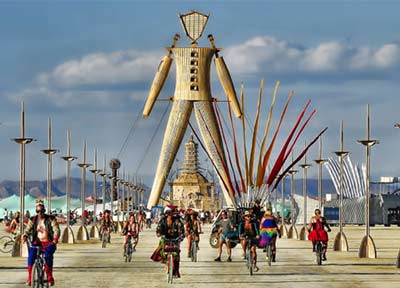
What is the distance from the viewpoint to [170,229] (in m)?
34.9

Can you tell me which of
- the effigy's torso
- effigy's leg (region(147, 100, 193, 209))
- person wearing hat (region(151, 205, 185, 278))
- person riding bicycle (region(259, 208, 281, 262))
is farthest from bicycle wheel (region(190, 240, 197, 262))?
effigy's leg (region(147, 100, 193, 209))

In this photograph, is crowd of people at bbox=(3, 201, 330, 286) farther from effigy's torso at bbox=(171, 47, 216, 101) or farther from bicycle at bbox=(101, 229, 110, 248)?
effigy's torso at bbox=(171, 47, 216, 101)

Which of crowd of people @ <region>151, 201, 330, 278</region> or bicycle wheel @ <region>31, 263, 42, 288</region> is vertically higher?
A: crowd of people @ <region>151, 201, 330, 278</region>

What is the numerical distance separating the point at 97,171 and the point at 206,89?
161ft

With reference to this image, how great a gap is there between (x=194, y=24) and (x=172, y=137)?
13482mm

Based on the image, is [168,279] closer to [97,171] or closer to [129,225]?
[129,225]

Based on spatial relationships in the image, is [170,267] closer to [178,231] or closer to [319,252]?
[178,231]

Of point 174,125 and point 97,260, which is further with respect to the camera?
point 174,125

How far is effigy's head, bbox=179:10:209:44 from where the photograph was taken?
142 meters

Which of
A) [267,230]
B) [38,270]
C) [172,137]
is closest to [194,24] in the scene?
[172,137]

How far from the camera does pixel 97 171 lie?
9744 centimetres

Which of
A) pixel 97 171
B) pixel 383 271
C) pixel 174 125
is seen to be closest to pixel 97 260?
pixel 383 271

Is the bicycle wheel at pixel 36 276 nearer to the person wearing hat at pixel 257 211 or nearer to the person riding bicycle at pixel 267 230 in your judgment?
the person riding bicycle at pixel 267 230

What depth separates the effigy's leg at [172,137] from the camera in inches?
5758
